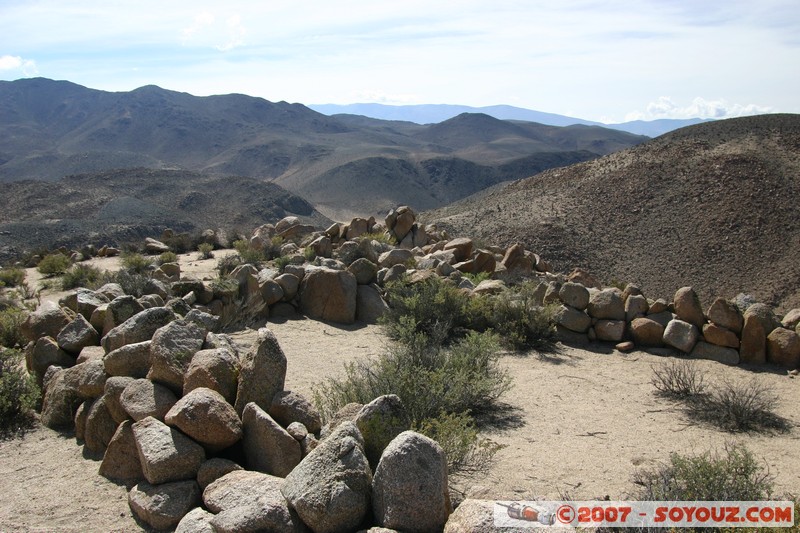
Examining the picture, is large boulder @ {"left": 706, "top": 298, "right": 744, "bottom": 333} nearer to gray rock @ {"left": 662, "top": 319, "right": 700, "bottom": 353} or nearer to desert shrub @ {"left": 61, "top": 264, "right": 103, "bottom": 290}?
gray rock @ {"left": 662, "top": 319, "right": 700, "bottom": 353}

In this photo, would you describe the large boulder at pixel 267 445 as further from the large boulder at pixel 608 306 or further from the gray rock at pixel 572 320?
the large boulder at pixel 608 306

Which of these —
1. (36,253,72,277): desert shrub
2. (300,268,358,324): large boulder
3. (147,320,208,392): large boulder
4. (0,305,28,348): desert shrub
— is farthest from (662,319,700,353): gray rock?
(36,253,72,277): desert shrub

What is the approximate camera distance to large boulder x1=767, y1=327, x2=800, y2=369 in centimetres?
915

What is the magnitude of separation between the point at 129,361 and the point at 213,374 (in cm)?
126

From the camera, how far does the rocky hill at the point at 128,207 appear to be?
32375 millimetres

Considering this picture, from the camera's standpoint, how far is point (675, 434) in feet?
22.8

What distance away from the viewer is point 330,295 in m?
11.7

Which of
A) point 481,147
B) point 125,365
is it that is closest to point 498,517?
point 125,365

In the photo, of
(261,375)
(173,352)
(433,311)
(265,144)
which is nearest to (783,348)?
(433,311)

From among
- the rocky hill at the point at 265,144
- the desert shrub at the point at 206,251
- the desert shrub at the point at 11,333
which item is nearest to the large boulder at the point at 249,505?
the desert shrub at the point at 11,333

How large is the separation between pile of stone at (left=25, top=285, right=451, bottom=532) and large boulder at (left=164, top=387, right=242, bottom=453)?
10 mm

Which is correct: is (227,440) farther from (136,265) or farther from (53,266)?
(53,266)

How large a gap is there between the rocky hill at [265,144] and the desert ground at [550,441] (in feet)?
170

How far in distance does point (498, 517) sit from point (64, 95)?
140982mm
